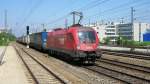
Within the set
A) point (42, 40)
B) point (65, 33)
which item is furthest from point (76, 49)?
point (42, 40)

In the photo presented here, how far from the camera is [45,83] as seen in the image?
15523 mm

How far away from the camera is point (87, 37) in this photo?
2523 centimetres

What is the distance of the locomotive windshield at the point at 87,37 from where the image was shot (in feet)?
82.1

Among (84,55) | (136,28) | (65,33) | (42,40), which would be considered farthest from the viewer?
(136,28)

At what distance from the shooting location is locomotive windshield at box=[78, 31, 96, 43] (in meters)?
25.0

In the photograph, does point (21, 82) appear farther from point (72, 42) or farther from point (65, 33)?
point (65, 33)

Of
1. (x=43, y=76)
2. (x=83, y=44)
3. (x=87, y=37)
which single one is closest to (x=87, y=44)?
(x=83, y=44)

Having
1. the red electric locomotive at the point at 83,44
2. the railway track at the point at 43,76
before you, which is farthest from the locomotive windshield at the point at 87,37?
the railway track at the point at 43,76

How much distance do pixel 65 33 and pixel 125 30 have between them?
151571 millimetres

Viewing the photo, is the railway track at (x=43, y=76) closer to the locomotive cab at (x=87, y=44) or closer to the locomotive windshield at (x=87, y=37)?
the locomotive cab at (x=87, y=44)

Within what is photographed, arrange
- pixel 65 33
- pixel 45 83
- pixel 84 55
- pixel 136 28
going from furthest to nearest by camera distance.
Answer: pixel 136 28 → pixel 65 33 → pixel 84 55 → pixel 45 83

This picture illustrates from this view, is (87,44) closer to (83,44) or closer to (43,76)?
(83,44)

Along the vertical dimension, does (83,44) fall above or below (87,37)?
below

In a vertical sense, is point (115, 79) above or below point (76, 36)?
below
